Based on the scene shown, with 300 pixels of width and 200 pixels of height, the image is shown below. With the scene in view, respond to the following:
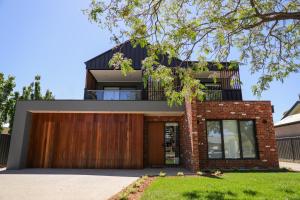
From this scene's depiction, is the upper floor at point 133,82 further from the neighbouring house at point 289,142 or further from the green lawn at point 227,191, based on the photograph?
the green lawn at point 227,191

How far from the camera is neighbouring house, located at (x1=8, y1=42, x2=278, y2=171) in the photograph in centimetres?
1030

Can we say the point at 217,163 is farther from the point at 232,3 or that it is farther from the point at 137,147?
the point at 232,3

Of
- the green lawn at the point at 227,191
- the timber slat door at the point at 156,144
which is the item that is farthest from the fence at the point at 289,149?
the timber slat door at the point at 156,144

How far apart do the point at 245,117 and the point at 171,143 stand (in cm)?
433

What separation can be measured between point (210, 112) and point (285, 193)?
19.3ft

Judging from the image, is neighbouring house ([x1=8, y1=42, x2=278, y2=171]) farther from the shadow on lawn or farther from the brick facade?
the shadow on lawn

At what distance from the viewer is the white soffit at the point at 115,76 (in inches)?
581

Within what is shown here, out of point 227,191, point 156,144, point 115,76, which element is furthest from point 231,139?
point 115,76

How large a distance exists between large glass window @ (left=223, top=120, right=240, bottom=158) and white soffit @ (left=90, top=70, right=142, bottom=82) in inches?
278

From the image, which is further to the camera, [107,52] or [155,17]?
[107,52]

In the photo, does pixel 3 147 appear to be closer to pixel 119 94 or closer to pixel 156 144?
pixel 119 94

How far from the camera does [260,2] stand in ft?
20.7

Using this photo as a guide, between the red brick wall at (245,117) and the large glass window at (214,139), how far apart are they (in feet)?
0.90

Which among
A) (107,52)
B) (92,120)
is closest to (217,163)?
(92,120)
